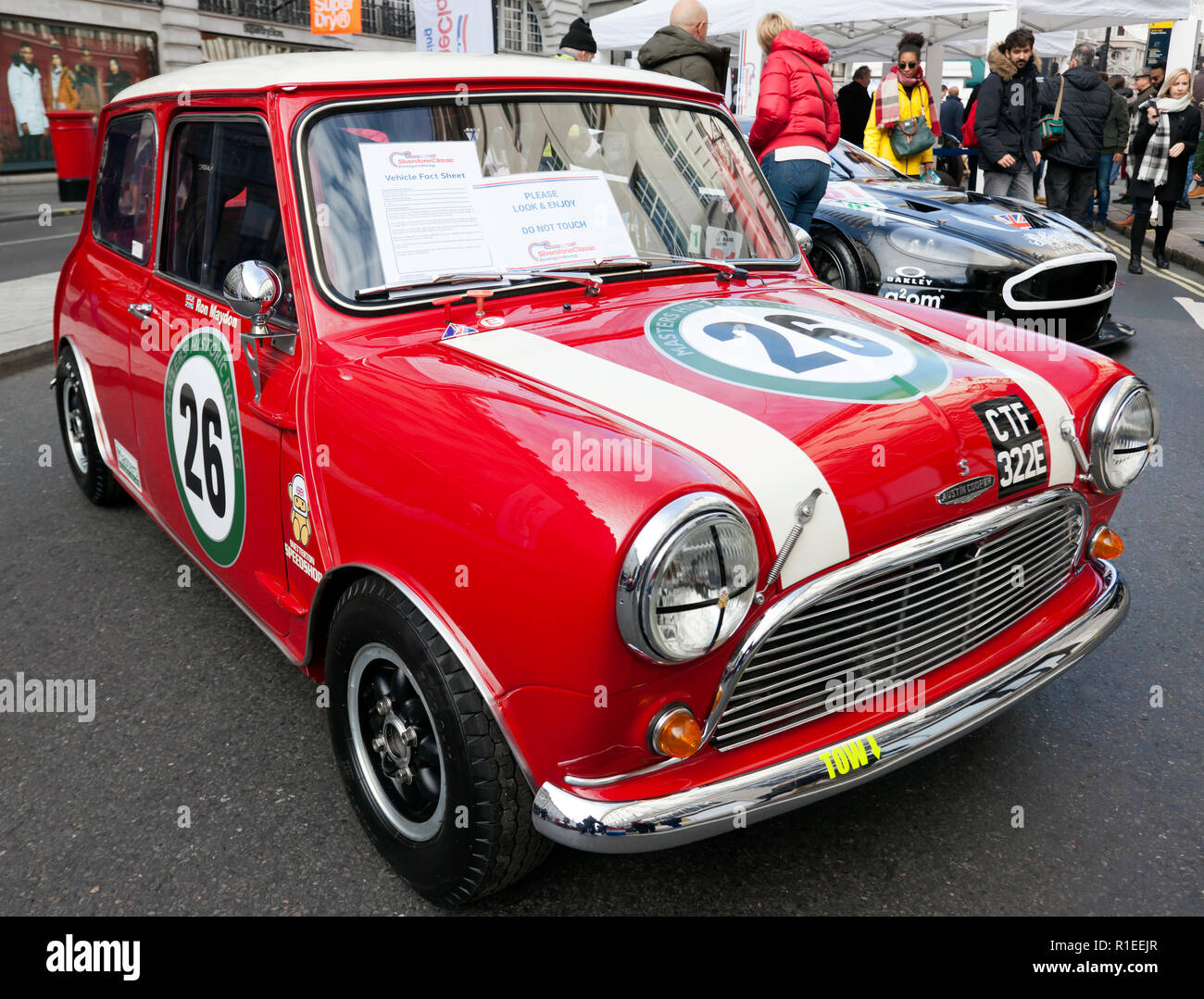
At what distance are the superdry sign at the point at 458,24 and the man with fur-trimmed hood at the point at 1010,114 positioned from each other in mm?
4591

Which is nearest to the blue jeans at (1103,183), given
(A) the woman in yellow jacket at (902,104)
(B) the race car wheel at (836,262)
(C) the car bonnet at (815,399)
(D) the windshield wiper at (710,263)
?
(A) the woman in yellow jacket at (902,104)

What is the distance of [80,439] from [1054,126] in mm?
10049

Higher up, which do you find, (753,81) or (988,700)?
(753,81)

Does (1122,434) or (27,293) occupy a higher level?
(1122,434)

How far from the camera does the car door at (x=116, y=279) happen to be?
345 cm

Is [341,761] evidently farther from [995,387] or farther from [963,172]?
[963,172]

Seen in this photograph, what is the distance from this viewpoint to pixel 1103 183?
46.6 feet

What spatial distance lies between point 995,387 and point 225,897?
206 cm

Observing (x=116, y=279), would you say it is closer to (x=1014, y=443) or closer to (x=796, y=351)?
(x=796, y=351)

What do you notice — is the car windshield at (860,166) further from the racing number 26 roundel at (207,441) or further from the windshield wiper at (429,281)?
the racing number 26 roundel at (207,441)

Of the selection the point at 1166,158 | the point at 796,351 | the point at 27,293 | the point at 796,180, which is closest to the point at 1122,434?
the point at 796,351

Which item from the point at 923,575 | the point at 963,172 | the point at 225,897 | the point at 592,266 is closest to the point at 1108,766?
the point at 923,575

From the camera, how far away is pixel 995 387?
2389 mm

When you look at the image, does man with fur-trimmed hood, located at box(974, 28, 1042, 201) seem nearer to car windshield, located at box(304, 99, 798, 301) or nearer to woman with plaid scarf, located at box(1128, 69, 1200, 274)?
woman with plaid scarf, located at box(1128, 69, 1200, 274)
